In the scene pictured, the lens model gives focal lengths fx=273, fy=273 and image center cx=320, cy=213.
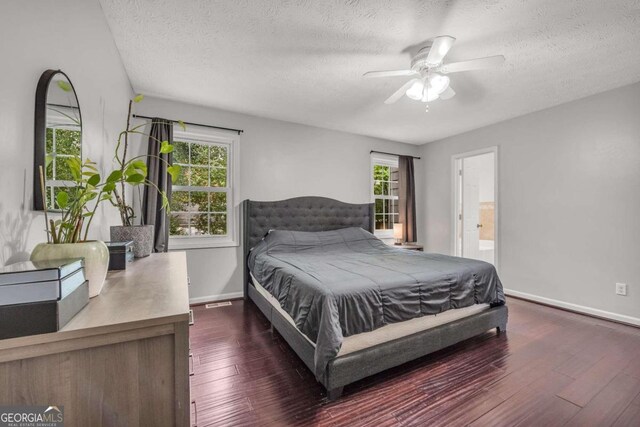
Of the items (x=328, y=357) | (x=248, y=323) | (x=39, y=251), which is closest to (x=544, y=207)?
(x=328, y=357)

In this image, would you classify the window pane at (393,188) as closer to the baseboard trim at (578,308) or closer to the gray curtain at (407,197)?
the gray curtain at (407,197)

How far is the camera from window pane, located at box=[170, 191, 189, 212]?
3451mm

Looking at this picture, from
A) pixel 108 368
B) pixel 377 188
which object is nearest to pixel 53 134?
pixel 108 368

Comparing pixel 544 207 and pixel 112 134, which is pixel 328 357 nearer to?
pixel 112 134

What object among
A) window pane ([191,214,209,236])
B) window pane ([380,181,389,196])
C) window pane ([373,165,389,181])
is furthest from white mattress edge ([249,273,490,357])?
window pane ([373,165,389,181])

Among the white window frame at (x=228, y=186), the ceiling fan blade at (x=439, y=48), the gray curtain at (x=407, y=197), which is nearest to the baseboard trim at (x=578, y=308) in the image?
the gray curtain at (x=407, y=197)

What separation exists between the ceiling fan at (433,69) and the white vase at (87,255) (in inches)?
79.9

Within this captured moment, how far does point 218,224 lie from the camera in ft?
12.0

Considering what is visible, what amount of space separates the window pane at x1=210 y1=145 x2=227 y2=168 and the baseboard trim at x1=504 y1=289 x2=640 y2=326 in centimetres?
434

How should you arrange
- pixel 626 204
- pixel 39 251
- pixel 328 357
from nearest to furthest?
pixel 39 251, pixel 328 357, pixel 626 204

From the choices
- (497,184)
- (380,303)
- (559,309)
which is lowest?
(559,309)

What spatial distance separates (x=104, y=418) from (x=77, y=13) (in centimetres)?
188

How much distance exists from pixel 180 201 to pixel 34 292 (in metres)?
3.12

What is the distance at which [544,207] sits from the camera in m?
3.49
